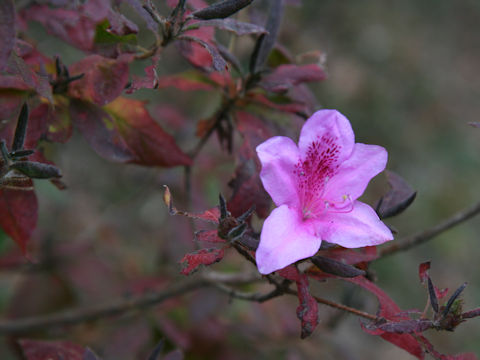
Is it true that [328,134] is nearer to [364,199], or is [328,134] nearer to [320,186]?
[320,186]

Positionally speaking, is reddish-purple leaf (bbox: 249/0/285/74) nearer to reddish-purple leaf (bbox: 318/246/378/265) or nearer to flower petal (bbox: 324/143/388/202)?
flower petal (bbox: 324/143/388/202)

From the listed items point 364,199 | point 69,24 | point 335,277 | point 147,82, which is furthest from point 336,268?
point 364,199

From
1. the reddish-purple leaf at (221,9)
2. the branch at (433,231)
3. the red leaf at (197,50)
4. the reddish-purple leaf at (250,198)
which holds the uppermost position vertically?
the reddish-purple leaf at (221,9)

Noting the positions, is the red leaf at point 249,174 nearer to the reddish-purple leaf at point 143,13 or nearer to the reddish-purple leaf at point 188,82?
the reddish-purple leaf at point 188,82

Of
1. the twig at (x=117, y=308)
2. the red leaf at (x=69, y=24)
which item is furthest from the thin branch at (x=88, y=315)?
the red leaf at (x=69, y=24)

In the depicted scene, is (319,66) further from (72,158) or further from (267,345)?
(72,158)

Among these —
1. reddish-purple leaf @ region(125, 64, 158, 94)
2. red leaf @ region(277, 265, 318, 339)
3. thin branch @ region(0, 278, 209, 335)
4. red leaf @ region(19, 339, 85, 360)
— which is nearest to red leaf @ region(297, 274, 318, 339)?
red leaf @ region(277, 265, 318, 339)
